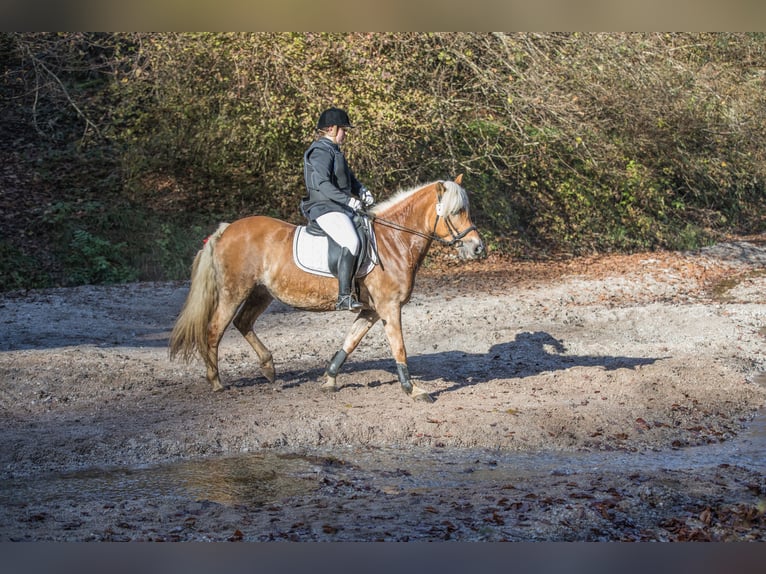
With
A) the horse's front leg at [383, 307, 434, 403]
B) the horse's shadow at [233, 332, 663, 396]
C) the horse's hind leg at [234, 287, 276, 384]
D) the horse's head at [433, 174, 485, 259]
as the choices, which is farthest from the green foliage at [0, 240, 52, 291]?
the horse's head at [433, 174, 485, 259]

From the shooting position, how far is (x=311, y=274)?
349 inches

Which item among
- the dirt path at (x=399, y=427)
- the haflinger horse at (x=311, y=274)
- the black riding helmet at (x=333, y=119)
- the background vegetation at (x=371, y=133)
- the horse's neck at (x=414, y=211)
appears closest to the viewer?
the dirt path at (x=399, y=427)

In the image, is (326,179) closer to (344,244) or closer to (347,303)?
(344,244)

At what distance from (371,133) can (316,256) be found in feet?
31.0

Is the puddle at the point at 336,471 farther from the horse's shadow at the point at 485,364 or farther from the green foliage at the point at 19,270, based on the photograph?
the green foliage at the point at 19,270

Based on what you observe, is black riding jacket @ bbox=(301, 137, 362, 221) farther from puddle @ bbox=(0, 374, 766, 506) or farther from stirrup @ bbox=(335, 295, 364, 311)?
puddle @ bbox=(0, 374, 766, 506)

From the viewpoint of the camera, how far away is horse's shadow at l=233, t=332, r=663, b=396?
9978 mm

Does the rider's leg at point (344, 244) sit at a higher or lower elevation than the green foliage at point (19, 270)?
higher

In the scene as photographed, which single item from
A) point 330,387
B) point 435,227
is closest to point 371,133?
point 435,227

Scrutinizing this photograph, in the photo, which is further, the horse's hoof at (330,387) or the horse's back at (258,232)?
the horse's hoof at (330,387)

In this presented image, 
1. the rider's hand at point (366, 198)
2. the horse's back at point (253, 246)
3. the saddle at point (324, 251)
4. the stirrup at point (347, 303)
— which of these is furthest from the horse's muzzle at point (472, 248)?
the horse's back at point (253, 246)

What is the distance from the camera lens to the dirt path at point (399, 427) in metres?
5.53

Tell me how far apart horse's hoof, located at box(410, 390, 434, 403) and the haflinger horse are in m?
0.01

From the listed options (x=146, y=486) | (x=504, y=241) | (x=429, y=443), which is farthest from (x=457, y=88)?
(x=146, y=486)
